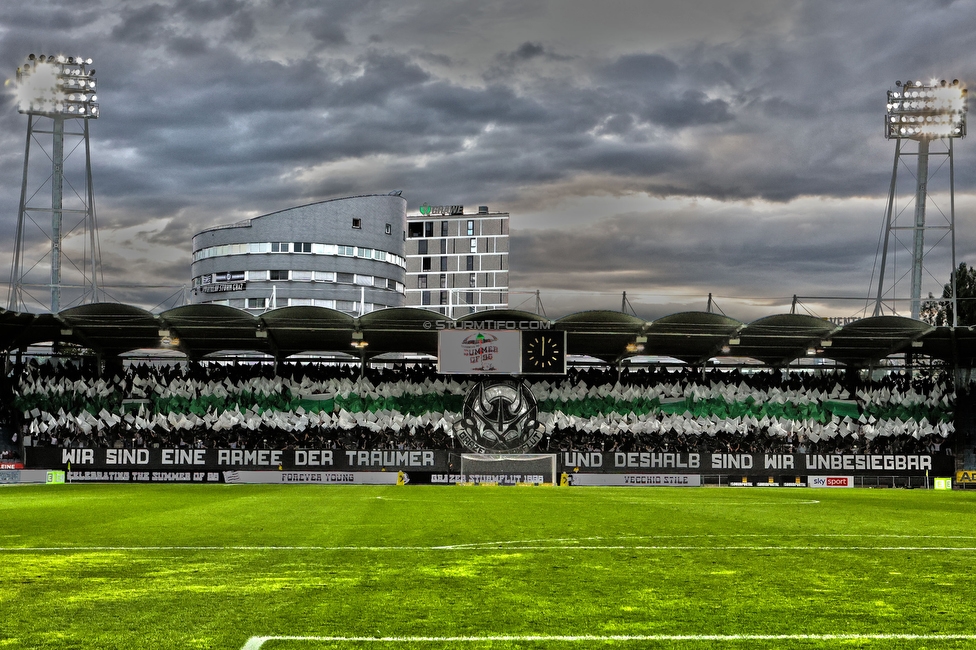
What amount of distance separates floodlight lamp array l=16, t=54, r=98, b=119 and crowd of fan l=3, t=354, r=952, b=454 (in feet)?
53.9

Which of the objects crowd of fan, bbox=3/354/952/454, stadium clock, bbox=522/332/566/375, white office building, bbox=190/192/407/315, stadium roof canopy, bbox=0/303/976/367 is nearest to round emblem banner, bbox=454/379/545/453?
crowd of fan, bbox=3/354/952/454

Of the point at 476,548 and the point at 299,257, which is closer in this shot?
the point at 476,548

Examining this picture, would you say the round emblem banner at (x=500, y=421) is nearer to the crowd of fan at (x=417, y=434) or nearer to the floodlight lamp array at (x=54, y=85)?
the crowd of fan at (x=417, y=434)

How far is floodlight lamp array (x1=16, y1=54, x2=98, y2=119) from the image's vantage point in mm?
55125

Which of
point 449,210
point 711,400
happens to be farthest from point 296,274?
point 711,400

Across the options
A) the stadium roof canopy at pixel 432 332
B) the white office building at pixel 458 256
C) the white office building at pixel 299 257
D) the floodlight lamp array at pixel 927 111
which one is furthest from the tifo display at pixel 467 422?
the white office building at pixel 458 256

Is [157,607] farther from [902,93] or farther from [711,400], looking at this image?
[902,93]

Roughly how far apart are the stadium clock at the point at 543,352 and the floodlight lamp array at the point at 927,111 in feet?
82.9

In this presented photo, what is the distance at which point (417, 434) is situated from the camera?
157 ft

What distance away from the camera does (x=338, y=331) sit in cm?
4894

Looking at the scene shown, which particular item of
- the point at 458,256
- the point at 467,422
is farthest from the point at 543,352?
the point at 458,256

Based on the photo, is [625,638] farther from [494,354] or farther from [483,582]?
[494,354]

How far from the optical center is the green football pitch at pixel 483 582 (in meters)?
7.93

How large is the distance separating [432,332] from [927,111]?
3230 cm
